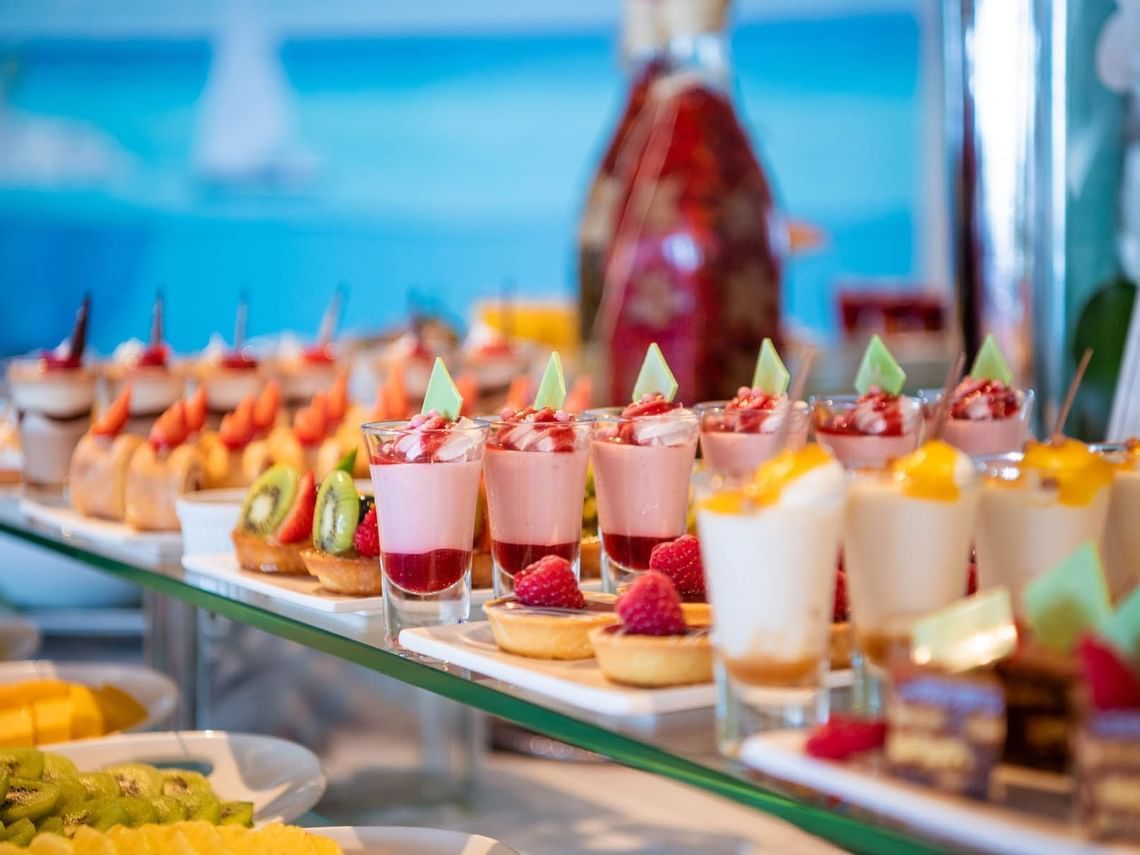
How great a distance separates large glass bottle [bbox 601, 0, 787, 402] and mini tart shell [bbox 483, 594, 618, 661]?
2.00 metres

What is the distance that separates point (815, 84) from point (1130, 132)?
25.4 ft

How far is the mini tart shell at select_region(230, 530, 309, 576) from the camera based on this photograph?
2084mm

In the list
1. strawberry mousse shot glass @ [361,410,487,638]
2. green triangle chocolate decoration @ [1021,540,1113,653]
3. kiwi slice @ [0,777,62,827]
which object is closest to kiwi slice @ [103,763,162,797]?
kiwi slice @ [0,777,62,827]

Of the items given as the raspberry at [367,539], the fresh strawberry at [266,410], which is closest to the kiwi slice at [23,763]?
the raspberry at [367,539]

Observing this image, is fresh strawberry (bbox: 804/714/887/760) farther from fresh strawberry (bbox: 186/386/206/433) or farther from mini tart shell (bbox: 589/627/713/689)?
fresh strawberry (bbox: 186/386/206/433)

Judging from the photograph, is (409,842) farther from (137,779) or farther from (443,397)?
(443,397)

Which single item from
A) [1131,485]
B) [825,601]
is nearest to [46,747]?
[825,601]

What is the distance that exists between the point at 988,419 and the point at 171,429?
1.46 m

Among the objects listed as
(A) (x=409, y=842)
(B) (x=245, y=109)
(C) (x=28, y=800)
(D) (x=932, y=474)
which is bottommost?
(A) (x=409, y=842)

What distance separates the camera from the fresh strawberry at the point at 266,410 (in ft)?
9.39

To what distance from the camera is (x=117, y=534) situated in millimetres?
2424

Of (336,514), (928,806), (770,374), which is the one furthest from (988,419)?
(928,806)

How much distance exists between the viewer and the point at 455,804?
12.7ft

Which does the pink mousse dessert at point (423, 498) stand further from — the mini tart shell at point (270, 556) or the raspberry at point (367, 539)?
the mini tart shell at point (270, 556)
